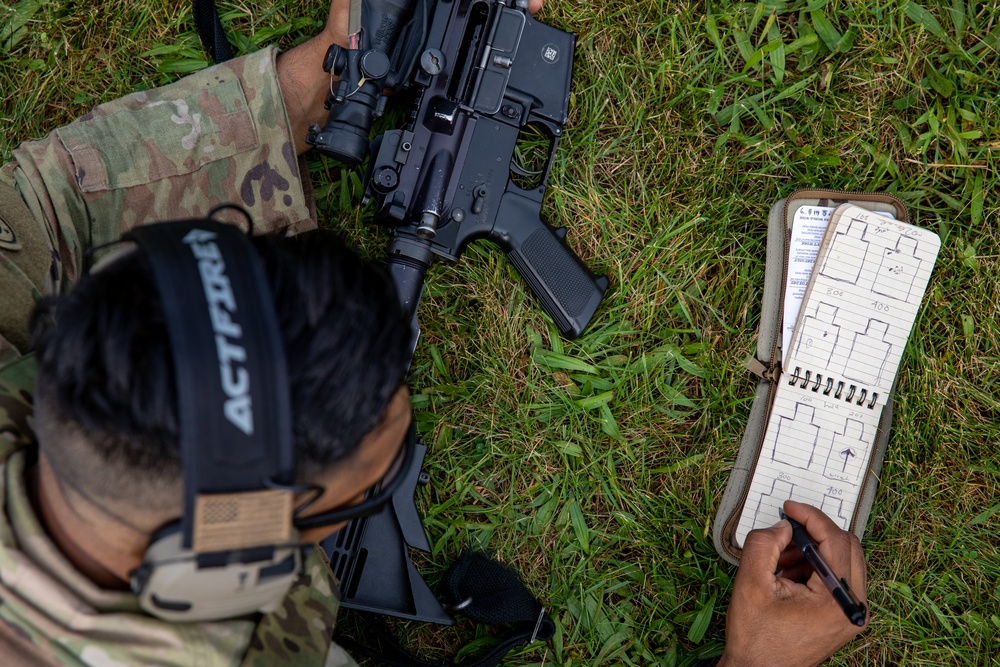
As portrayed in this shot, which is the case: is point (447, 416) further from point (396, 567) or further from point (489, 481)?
point (396, 567)

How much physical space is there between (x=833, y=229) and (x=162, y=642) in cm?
276

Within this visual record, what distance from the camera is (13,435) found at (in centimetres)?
187

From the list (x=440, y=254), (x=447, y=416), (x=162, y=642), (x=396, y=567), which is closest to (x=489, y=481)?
(x=447, y=416)

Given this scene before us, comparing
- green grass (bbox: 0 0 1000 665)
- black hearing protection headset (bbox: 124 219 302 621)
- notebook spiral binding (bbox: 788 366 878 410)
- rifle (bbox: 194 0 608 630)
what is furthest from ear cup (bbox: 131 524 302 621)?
notebook spiral binding (bbox: 788 366 878 410)

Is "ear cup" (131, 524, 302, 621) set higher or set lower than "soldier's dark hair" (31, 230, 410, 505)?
lower

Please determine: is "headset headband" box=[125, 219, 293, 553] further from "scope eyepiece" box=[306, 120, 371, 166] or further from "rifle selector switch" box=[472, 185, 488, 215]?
"rifle selector switch" box=[472, 185, 488, 215]

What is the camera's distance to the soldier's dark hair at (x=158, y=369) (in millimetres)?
1363

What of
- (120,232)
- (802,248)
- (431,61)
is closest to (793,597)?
(802,248)

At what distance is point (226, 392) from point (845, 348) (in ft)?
8.39

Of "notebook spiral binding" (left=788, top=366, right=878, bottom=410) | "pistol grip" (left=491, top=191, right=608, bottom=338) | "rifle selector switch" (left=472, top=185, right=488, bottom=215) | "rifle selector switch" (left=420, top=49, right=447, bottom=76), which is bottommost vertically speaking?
"notebook spiral binding" (left=788, top=366, right=878, bottom=410)

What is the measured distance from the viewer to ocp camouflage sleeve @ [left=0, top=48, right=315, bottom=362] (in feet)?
7.86

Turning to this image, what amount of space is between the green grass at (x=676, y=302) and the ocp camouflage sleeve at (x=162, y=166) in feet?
1.27

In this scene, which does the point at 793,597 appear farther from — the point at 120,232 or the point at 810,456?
the point at 120,232

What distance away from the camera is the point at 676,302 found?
3115mm
